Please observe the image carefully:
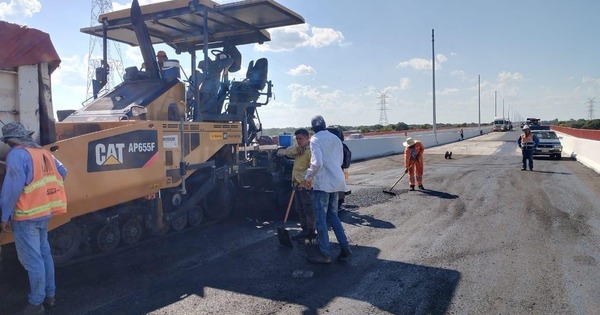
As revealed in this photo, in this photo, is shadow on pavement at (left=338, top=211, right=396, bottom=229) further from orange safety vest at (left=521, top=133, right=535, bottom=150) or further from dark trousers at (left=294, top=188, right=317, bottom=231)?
orange safety vest at (left=521, top=133, right=535, bottom=150)

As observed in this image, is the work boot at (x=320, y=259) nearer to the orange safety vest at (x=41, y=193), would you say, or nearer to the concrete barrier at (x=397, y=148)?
the orange safety vest at (x=41, y=193)

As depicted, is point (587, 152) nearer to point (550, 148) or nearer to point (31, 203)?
point (550, 148)

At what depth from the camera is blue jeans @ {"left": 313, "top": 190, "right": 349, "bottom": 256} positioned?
561 centimetres

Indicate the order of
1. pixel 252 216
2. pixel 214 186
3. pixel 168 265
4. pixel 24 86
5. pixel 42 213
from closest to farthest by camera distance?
pixel 42 213 < pixel 24 86 < pixel 168 265 < pixel 214 186 < pixel 252 216

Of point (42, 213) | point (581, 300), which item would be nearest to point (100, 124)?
point (42, 213)

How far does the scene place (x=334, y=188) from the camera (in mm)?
5648

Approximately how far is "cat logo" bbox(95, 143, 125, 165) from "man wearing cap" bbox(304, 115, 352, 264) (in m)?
2.16

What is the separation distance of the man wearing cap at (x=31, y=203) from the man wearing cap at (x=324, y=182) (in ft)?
8.90

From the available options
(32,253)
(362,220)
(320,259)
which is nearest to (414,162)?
(362,220)

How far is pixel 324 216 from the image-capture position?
18.6 ft

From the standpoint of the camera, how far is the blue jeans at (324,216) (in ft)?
18.4

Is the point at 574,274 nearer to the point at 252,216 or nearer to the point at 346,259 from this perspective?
the point at 346,259

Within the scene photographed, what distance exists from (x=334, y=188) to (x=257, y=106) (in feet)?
11.3

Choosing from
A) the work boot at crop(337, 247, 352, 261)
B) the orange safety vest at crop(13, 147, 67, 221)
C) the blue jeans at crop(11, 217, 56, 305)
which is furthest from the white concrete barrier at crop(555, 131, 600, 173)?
the blue jeans at crop(11, 217, 56, 305)
